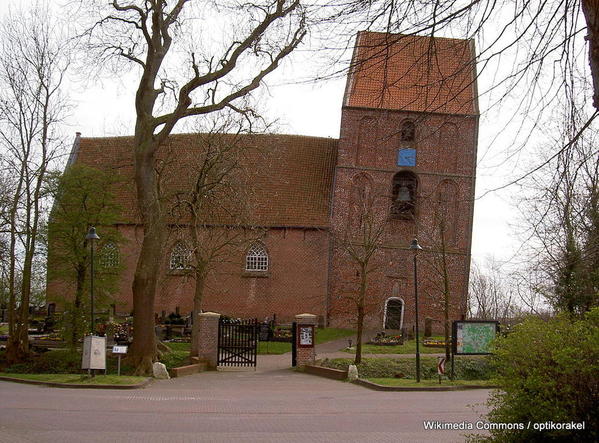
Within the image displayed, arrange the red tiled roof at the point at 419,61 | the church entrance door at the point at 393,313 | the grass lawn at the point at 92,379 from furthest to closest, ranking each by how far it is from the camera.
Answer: the church entrance door at the point at 393,313
the grass lawn at the point at 92,379
the red tiled roof at the point at 419,61

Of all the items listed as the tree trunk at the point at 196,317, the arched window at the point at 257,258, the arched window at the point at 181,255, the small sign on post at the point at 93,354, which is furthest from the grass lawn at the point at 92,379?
the arched window at the point at 257,258

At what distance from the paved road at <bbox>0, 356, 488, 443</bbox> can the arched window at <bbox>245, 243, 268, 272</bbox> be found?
21589 mm

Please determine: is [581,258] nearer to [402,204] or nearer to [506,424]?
[506,424]

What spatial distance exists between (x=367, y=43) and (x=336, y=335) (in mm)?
32091

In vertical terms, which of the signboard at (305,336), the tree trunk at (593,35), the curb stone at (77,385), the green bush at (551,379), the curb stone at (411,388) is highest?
the tree trunk at (593,35)

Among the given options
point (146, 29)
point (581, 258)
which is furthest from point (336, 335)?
point (581, 258)

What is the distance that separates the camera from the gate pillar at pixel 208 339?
25.2 m

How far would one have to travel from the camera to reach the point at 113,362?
2366 centimetres

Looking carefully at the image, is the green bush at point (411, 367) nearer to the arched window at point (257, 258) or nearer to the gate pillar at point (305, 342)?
the gate pillar at point (305, 342)

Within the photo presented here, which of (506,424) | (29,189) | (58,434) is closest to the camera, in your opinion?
(506,424)

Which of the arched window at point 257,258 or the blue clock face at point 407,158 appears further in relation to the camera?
the arched window at point 257,258

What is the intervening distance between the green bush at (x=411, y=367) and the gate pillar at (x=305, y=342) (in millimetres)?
601

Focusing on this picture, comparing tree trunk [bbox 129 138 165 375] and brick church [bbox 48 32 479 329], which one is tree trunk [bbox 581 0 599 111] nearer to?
tree trunk [bbox 129 138 165 375]

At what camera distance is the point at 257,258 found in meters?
41.8
